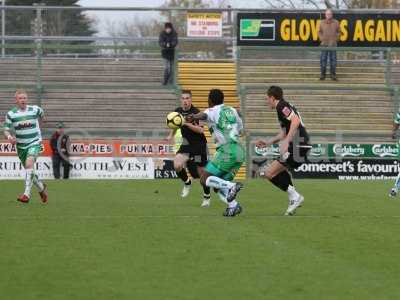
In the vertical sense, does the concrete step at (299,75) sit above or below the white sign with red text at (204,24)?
below

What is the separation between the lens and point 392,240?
39.8 ft

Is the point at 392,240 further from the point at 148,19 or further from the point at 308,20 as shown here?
the point at 148,19

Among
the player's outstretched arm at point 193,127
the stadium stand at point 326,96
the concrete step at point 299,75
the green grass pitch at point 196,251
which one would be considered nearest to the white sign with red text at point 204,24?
the stadium stand at point 326,96

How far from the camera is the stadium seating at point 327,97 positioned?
33.4 meters

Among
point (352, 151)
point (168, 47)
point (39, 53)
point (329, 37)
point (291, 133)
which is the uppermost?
point (329, 37)

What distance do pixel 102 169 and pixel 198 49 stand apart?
8.27 metres

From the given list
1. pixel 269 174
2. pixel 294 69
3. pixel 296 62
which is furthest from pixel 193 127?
pixel 296 62

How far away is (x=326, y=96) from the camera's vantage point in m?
34.8

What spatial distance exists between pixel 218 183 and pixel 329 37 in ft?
70.5

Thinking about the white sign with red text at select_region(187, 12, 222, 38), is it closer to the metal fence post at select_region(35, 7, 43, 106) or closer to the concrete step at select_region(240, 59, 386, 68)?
the concrete step at select_region(240, 59, 386, 68)

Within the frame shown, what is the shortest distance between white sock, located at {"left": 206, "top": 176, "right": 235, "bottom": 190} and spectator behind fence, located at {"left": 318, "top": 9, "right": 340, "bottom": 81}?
21195 mm

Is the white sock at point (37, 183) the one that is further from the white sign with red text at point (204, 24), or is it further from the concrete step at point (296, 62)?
the white sign with red text at point (204, 24)

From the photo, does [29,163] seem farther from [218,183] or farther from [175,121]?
[218,183]

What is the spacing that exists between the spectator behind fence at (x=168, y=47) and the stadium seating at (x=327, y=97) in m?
2.68
